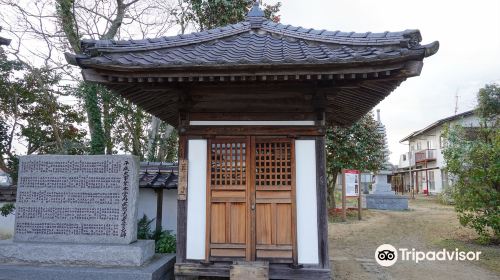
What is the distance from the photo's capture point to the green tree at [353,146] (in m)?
16.2

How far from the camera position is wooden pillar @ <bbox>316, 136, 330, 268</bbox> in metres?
5.67

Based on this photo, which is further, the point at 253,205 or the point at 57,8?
the point at 57,8

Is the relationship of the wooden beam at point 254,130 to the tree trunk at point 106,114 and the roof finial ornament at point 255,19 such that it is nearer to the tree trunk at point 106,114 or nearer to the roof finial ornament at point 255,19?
the roof finial ornament at point 255,19

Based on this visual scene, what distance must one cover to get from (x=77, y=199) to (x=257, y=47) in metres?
4.22

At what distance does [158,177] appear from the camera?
872 centimetres

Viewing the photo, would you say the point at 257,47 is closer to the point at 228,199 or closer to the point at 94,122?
the point at 228,199

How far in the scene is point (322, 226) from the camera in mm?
5711

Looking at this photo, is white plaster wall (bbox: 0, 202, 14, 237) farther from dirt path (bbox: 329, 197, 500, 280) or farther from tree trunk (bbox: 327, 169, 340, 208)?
tree trunk (bbox: 327, 169, 340, 208)

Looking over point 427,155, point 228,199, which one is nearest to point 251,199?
point 228,199

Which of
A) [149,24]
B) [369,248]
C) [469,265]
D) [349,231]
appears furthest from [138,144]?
[469,265]

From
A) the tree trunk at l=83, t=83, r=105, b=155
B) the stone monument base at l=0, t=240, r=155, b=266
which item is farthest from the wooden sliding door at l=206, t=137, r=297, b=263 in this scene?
the tree trunk at l=83, t=83, r=105, b=155

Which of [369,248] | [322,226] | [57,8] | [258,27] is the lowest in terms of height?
[369,248]

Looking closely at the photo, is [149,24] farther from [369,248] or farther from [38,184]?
[369,248]

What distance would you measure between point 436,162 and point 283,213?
34644 millimetres
